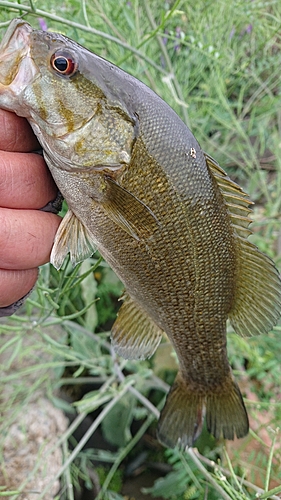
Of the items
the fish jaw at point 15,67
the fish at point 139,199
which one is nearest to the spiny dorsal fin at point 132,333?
the fish at point 139,199

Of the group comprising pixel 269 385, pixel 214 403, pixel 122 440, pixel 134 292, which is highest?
pixel 134 292

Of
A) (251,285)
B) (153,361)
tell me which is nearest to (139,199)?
(251,285)

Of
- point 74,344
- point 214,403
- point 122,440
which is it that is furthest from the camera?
point 122,440

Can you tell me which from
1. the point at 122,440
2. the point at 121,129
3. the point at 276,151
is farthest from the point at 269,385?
the point at 121,129

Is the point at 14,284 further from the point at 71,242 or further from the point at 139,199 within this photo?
the point at 139,199

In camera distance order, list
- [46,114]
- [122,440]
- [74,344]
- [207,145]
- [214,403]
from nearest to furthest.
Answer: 1. [46,114]
2. [214,403]
3. [74,344]
4. [122,440]
5. [207,145]

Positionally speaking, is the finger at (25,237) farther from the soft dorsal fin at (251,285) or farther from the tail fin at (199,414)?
the tail fin at (199,414)

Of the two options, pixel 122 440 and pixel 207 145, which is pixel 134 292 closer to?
pixel 122 440
